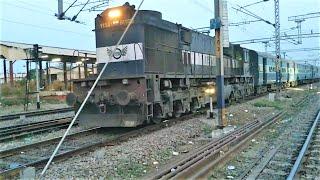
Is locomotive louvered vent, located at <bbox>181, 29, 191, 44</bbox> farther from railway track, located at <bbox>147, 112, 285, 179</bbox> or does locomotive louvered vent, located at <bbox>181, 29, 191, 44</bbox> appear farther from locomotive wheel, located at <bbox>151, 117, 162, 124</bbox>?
railway track, located at <bbox>147, 112, 285, 179</bbox>

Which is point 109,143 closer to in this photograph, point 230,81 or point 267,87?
point 230,81

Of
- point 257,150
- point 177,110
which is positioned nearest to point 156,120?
point 177,110

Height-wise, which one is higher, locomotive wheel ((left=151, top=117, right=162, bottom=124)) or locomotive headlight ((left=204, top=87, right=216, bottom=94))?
locomotive headlight ((left=204, top=87, right=216, bottom=94))

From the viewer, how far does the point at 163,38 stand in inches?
521

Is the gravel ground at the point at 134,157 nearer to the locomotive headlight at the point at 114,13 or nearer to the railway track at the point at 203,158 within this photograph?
the railway track at the point at 203,158

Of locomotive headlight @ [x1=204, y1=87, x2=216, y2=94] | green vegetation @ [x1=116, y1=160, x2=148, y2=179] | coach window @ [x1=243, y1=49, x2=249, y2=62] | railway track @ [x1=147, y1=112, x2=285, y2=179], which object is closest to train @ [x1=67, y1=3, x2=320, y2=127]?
locomotive headlight @ [x1=204, y1=87, x2=216, y2=94]

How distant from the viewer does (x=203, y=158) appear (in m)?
→ 7.35

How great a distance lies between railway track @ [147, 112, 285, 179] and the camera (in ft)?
20.6

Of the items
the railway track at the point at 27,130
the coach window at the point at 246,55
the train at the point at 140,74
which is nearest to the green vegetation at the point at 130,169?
the train at the point at 140,74

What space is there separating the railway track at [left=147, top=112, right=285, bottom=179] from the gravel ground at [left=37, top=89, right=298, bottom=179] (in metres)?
0.40

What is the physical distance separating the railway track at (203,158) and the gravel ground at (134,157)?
1.31 feet

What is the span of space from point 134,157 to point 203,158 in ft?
4.65

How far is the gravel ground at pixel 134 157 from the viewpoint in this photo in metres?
6.67

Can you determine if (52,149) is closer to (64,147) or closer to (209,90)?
(64,147)
